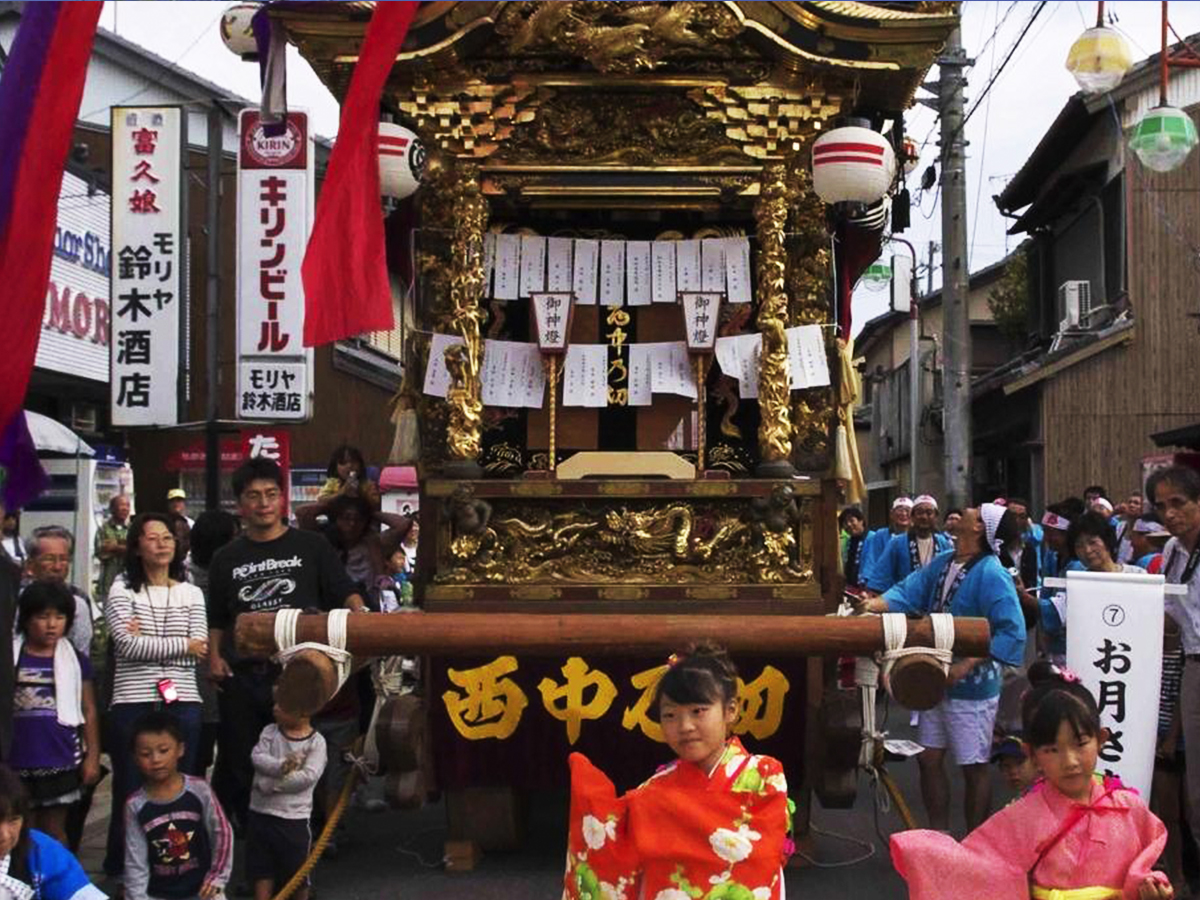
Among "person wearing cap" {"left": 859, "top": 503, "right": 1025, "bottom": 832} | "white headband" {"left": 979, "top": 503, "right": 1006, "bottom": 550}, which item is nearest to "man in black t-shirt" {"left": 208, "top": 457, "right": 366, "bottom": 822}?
"person wearing cap" {"left": 859, "top": 503, "right": 1025, "bottom": 832}

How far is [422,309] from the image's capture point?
8203 mm

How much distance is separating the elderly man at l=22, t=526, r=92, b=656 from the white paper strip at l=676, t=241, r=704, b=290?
142 inches

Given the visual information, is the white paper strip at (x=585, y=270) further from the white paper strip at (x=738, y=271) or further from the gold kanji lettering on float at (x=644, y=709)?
the gold kanji lettering on float at (x=644, y=709)

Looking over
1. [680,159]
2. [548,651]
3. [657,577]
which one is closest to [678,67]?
[680,159]

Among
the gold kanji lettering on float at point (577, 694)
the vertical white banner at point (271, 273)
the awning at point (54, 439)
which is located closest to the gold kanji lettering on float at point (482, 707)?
the gold kanji lettering on float at point (577, 694)

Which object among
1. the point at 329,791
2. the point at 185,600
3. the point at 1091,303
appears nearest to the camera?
the point at 185,600

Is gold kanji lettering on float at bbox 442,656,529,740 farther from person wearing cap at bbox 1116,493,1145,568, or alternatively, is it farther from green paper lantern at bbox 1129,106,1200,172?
green paper lantern at bbox 1129,106,1200,172

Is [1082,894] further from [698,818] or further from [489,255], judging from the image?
[489,255]

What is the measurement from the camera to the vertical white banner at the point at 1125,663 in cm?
646

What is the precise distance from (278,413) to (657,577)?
5.23 meters

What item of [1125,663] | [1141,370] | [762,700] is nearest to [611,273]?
[762,700]

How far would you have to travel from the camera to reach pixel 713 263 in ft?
27.3

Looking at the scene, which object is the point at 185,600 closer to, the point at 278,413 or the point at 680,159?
the point at 680,159

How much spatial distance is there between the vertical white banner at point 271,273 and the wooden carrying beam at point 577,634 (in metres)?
5.73
